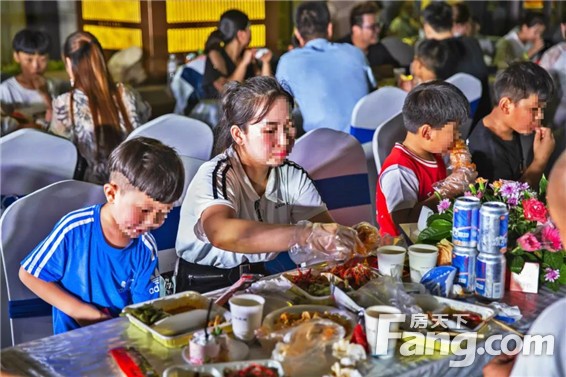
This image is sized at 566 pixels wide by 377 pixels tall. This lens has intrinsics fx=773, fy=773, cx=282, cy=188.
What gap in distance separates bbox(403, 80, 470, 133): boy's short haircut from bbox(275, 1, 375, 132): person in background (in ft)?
4.94

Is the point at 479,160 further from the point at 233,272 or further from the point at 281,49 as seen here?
the point at 281,49

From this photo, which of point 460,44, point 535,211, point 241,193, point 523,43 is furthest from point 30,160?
point 523,43

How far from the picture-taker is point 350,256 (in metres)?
1.97

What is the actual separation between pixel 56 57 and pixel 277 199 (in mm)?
4963

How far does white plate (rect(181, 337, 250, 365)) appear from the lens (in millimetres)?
1510

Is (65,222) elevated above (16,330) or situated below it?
above

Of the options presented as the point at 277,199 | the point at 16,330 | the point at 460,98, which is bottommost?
the point at 16,330

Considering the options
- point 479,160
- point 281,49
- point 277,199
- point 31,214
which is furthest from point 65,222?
point 281,49

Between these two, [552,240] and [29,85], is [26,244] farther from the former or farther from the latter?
[29,85]

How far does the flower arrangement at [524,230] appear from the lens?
1.94 m

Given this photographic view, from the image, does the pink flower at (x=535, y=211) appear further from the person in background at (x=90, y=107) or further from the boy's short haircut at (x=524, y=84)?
the person in background at (x=90, y=107)

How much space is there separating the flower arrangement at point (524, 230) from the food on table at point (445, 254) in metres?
0.07

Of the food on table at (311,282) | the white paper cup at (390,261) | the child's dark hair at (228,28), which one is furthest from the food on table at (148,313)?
the child's dark hair at (228,28)

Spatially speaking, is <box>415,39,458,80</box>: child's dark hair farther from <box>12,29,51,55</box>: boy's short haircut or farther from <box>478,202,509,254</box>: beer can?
<box>478,202,509,254</box>: beer can
